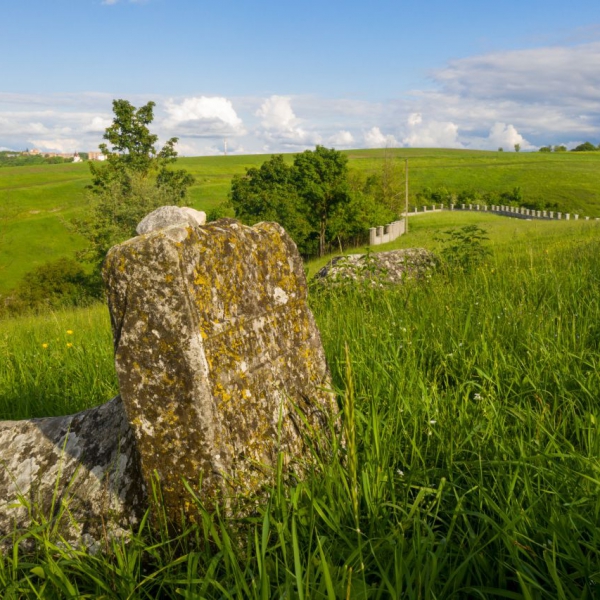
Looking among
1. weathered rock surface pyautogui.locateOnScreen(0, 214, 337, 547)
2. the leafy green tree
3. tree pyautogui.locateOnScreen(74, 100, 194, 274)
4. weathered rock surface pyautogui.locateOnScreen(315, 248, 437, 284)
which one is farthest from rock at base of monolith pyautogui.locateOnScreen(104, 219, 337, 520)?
the leafy green tree

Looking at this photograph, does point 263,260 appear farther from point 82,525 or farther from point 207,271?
point 82,525

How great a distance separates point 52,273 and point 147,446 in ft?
176

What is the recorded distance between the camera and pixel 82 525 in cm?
281

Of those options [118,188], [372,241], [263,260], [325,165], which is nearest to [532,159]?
[325,165]

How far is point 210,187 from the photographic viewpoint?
11925 cm

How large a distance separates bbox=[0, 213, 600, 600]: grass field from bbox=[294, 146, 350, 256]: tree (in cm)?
5850

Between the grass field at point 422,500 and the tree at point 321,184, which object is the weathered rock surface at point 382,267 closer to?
the grass field at point 422,500

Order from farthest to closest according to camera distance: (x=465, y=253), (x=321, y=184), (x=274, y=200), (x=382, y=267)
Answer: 1. (x=321, y=184)
2. (x=274, y=200)
3. (x=382, y=267)
4. (x=465, y=253)

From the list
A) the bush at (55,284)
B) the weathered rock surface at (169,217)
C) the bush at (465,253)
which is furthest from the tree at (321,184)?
the weathered rock surface at (169,217)

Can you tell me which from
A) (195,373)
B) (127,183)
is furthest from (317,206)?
(195,373)

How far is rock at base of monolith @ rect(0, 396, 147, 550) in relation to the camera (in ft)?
9.13

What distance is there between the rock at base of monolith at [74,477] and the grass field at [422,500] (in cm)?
14

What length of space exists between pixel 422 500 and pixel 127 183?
54.1 m

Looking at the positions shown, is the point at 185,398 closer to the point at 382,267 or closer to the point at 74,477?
the point at 74,477
